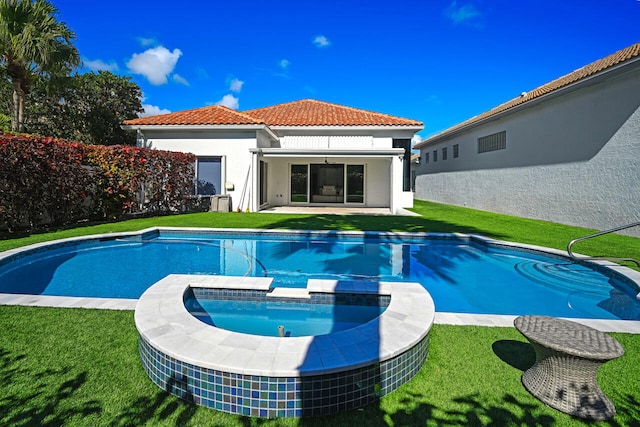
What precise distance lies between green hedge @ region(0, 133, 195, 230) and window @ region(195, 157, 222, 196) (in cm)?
94

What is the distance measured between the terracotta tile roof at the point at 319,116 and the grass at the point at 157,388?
21.0 meters

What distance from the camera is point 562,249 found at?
11438mm

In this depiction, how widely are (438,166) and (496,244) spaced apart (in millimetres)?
25229

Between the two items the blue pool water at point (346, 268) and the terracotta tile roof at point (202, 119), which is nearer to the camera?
the blue pool water at point (346, 268)

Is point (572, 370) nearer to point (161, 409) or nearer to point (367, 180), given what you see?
point (161, 409)

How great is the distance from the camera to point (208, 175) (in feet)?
72.6

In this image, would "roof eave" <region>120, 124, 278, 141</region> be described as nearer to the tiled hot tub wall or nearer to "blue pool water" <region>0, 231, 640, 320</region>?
"blue pool water" <region>0, 231, 640, 320</region>

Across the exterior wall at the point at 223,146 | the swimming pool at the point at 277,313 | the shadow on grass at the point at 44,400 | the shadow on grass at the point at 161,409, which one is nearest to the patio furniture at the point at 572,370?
the swimming pool at the point at 277,313

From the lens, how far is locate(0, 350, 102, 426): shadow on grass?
11.0 ft

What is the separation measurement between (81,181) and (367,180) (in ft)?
57.6

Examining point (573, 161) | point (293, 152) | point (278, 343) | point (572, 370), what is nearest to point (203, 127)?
point (293, 152)

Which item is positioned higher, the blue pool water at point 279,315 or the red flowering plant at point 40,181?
the red flowering plant at point 40,181

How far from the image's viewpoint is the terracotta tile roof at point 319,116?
24.8 m

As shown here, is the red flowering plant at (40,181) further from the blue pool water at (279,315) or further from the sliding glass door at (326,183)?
the sliding glass door at (326,183)
